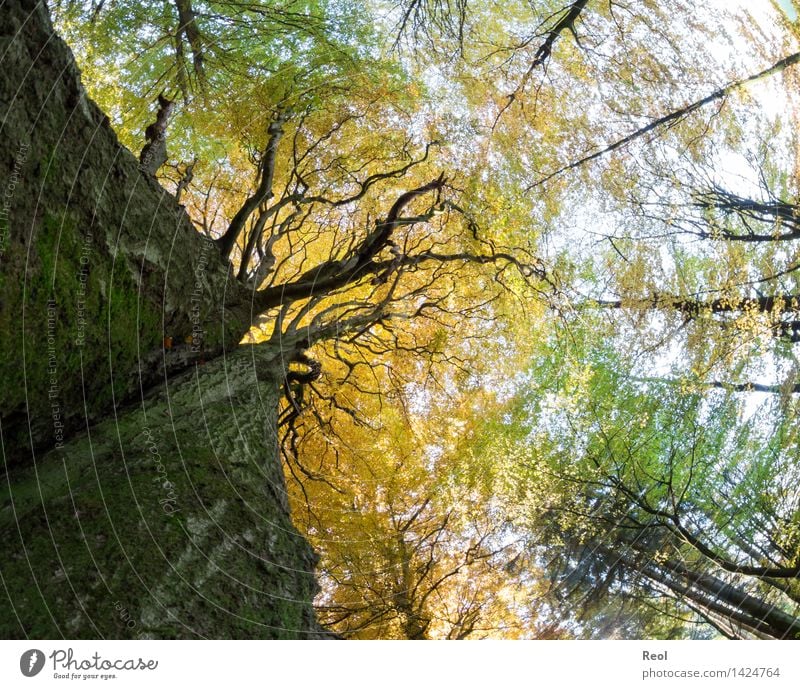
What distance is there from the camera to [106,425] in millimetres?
2902

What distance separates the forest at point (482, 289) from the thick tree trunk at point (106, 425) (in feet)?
0.13

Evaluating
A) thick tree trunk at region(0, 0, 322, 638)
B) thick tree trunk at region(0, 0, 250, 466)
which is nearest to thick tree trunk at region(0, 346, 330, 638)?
thick tree trunk at region(0, 0, 322, 638)

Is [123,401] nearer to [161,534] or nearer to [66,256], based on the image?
[66,256]

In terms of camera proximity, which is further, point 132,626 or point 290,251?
point 290,251

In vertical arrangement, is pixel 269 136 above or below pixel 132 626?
above

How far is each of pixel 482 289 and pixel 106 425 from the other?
317 centimetres

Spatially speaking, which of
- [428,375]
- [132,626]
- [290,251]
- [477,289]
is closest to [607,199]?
[477,289]

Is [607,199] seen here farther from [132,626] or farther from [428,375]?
[132,626]

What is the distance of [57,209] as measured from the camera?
2566 millimetres

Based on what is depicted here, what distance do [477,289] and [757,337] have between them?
2.09 metres

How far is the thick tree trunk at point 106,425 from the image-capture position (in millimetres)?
2084

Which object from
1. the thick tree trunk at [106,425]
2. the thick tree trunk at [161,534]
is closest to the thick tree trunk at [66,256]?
the thick tree trunk at [106,425]

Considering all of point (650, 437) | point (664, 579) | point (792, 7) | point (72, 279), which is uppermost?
point (792, 7)

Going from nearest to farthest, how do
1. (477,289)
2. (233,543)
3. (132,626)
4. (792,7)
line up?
(132,626), (233,543), (792,7), (477,289)
